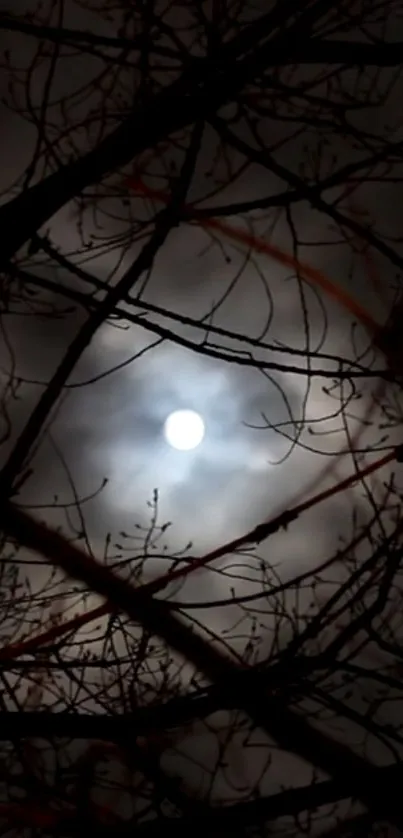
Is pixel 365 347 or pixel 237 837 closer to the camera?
pixel 237 837

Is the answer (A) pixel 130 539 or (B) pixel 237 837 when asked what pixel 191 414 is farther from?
(B) pixel 237 837

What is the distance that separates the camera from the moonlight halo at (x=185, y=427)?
1657 mm

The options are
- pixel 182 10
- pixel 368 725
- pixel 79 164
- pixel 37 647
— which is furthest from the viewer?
pixel 182 10

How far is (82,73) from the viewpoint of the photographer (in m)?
Answer: 1.56

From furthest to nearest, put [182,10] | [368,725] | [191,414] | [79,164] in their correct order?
[191,414] → [182,10] → [368,725] → [79,164]

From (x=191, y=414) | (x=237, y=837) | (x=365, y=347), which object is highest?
(x=365, y=347)

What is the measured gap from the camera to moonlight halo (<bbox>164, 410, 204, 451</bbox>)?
1.66 m

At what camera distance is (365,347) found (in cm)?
168

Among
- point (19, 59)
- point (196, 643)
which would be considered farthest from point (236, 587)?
point (19, 59)

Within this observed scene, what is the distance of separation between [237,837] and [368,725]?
11.0 inches

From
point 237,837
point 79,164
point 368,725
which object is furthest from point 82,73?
point 237,837

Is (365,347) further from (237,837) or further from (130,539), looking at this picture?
(237,837)

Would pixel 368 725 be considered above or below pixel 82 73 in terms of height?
below

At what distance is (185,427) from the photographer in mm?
1661
